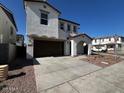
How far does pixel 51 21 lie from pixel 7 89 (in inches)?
409

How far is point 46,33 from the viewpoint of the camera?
12.1 meters

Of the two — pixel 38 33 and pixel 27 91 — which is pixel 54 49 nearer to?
pixel 38 33

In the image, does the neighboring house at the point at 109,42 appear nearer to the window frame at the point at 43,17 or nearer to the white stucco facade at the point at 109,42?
the white stucco facade at the point at 109,42

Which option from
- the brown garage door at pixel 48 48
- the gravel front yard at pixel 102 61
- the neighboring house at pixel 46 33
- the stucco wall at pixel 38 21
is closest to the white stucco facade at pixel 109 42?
the gravel front yard at pixel 102 61

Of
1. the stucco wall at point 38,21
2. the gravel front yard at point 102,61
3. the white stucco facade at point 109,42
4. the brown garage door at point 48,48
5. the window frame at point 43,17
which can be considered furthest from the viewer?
the white stucco facade at point 109,42

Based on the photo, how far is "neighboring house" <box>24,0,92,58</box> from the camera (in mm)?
11148

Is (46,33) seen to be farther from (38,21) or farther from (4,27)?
(4,27)

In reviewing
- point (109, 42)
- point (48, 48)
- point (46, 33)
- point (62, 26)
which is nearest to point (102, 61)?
point (48, 48)

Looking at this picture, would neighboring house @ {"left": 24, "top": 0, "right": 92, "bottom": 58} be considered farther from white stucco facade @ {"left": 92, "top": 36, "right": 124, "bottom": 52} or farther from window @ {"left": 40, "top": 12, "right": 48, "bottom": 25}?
white stucco facade @ {"left": 92, "top": 36, "right": 124, "bottom": 52}

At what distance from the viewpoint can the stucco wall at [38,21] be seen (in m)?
11.0

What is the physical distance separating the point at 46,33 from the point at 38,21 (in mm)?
1866

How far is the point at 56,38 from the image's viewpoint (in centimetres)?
1289

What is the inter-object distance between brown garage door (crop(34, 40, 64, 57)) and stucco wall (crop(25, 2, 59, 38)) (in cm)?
161

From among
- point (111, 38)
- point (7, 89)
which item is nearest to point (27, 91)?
point (7, 89)
